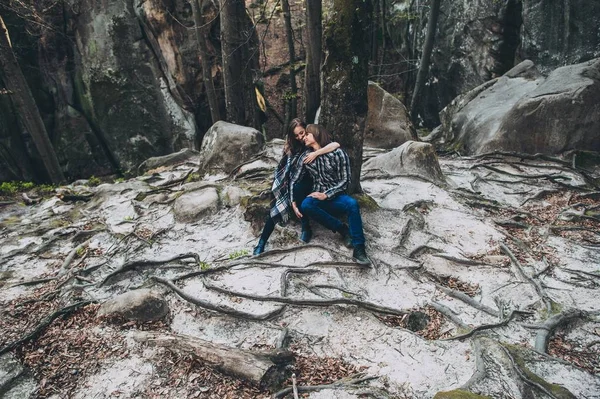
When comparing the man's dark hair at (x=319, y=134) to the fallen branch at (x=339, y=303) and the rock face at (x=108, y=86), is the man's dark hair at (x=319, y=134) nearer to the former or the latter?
the fallen branch at (x=339, y=303)

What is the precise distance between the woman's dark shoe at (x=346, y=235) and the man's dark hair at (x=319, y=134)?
3.65ft

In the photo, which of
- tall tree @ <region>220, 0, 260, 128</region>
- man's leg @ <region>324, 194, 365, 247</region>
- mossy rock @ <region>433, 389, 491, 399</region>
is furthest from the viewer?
tall tree @ <region>220, 0, 260, 128</region>

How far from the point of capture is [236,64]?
1083 cm

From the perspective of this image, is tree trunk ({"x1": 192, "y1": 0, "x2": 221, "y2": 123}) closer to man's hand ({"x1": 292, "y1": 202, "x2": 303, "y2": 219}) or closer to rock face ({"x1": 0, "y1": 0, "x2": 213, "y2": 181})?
rock face ({"x1": 0, "y1": 0, "x2": 213, "y2": 181})

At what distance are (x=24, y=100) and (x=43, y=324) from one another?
9.27 metres

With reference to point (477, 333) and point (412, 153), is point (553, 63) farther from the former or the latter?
point (477, 333)

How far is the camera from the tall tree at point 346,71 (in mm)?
5391

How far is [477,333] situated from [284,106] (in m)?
17.4

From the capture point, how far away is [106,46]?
49.4ft

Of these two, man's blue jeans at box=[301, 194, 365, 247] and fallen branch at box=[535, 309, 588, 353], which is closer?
fallen branch at box=[535, 309, 588, 353]

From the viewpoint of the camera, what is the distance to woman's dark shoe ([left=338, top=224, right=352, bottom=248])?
550 centimetres

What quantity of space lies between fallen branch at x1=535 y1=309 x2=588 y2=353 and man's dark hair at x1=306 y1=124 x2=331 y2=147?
124 inches

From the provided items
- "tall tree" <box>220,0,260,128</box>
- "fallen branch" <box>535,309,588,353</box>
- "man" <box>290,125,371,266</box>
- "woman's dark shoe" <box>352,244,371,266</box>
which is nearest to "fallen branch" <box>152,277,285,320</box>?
"woman's dark shoe" <box>352,244,371,266</box>

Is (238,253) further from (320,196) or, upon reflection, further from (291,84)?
(291,84)
